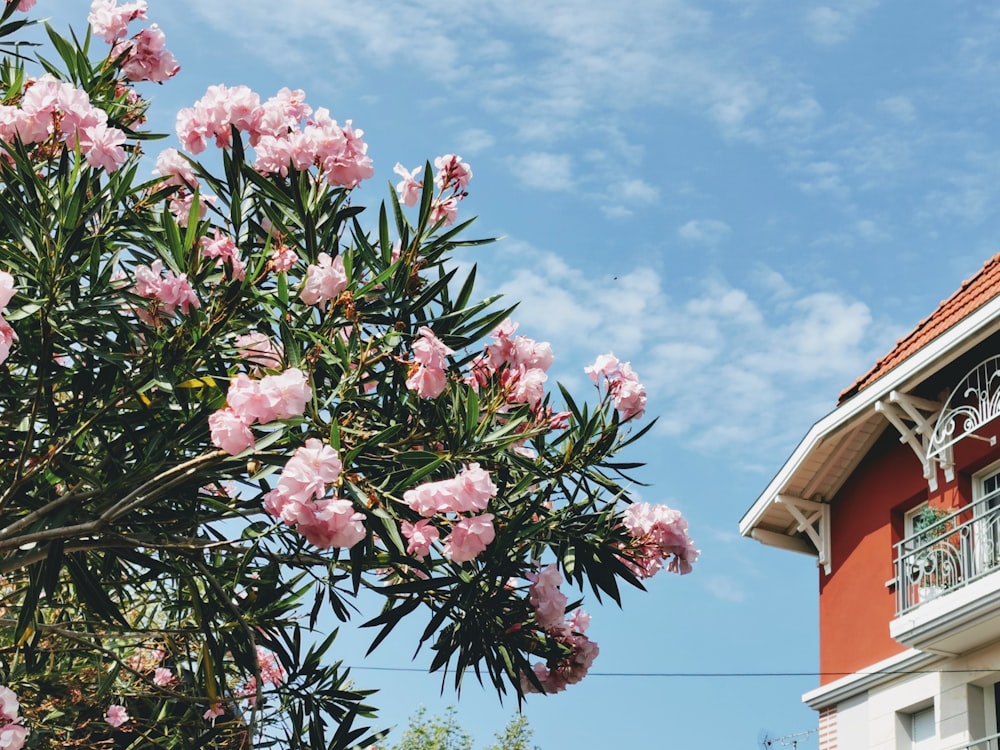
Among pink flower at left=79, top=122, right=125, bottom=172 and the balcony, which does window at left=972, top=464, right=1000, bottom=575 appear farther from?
pink flower at left=79, top=122, right=125, bottom=172

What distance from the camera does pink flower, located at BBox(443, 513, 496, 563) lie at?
6230 millimetres

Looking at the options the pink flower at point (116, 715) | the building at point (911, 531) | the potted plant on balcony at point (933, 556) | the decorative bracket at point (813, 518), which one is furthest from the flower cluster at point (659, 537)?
the decorative bracket at point (813, 518)

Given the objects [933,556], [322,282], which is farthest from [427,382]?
[933,556]

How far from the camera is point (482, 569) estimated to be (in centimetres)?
712

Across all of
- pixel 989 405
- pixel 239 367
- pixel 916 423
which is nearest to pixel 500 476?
pixel 239 367

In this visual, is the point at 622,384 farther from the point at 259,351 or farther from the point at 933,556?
the point at 933,556

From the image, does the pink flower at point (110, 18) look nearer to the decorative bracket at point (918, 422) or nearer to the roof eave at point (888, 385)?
the roof eave at point (888, 385)

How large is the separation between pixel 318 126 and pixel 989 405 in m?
10.9

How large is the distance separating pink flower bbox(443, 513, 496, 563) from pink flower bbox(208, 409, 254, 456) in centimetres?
101

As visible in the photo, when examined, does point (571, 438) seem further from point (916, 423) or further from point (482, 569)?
point (916, 423)

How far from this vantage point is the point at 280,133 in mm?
7398

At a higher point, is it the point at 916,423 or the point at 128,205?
the point at 916,423

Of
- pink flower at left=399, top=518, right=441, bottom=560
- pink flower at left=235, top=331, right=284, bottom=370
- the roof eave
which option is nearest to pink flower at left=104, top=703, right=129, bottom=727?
pink flower at left=235, top=331, right=284, bottom=370

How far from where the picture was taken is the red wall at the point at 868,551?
17891 mm
